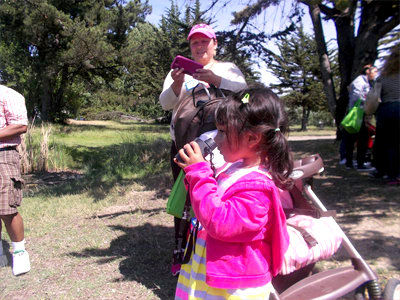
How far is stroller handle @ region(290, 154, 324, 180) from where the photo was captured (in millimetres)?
1947

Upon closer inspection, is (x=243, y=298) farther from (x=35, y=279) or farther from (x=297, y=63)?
(x=297, y=63)

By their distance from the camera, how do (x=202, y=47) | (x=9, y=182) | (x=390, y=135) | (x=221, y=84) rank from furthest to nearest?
(x=390, y=135) < (x=9, y=182) < (x=202, y=47) < (x=221, y=84)

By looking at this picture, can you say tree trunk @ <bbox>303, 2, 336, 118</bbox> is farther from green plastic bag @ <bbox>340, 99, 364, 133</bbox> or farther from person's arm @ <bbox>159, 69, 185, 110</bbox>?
person's arm @ <bbox>159, 69, 185, 110</bbox>

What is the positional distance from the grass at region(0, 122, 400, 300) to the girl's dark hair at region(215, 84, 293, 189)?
165cm

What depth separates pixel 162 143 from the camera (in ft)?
28.5

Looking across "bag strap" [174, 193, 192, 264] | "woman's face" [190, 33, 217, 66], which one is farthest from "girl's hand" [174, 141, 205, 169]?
"woman's face" [190, 33, 217, 66]

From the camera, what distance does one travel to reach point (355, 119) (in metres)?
5.91

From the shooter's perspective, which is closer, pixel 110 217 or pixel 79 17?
pixel 110 217

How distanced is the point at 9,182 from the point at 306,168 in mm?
2561

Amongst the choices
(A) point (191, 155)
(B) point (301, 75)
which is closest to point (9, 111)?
(A) point (191, 155)

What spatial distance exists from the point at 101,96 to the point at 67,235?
3107 centimetres

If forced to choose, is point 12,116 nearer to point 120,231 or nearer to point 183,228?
point 120,231

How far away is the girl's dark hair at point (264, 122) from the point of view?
1.53 m

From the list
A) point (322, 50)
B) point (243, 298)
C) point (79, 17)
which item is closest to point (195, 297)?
point (243, 298)
